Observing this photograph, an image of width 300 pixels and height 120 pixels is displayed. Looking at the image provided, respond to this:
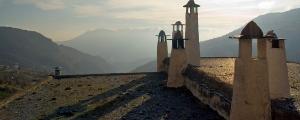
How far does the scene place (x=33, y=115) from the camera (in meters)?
21.0

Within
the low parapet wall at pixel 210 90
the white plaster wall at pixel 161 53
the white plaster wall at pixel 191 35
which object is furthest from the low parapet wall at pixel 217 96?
the white plaster wall at pixel 161 53

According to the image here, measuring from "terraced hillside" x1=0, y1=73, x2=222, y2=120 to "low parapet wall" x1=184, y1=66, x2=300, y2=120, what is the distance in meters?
0.41

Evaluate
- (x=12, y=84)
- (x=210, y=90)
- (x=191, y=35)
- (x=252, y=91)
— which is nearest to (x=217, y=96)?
(x=210, y=90)

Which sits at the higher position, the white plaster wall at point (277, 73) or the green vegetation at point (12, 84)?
the white plaster wall at point (277, 73)

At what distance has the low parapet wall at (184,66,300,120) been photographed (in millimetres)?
13289

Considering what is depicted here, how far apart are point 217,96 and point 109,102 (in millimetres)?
7051

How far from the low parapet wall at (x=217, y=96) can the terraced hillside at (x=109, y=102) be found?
16.2 inches

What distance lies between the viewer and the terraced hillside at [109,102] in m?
19.4

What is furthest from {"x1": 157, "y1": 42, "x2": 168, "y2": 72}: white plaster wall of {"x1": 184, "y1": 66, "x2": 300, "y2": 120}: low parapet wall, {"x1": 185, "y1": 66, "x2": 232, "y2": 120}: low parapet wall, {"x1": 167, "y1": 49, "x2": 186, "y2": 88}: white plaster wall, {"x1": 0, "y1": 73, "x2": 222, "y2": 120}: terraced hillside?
{"x1": 185, "y1": 66, "x2": 232, "y2": 120}: low parapet wall

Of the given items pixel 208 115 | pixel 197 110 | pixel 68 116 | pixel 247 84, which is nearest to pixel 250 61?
pixel 247 84

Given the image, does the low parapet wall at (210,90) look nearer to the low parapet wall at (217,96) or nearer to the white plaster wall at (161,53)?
the low parapet wall at (217,96)

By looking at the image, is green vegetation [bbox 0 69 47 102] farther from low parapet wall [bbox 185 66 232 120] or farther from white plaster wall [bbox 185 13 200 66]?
low parapet wall [bbox 185 66 232 120]

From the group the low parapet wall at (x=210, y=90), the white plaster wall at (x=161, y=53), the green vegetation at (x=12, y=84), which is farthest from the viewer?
the green vegetation at (x=12, y=84)

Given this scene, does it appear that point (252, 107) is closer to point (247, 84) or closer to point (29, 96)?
point (247, 84)
